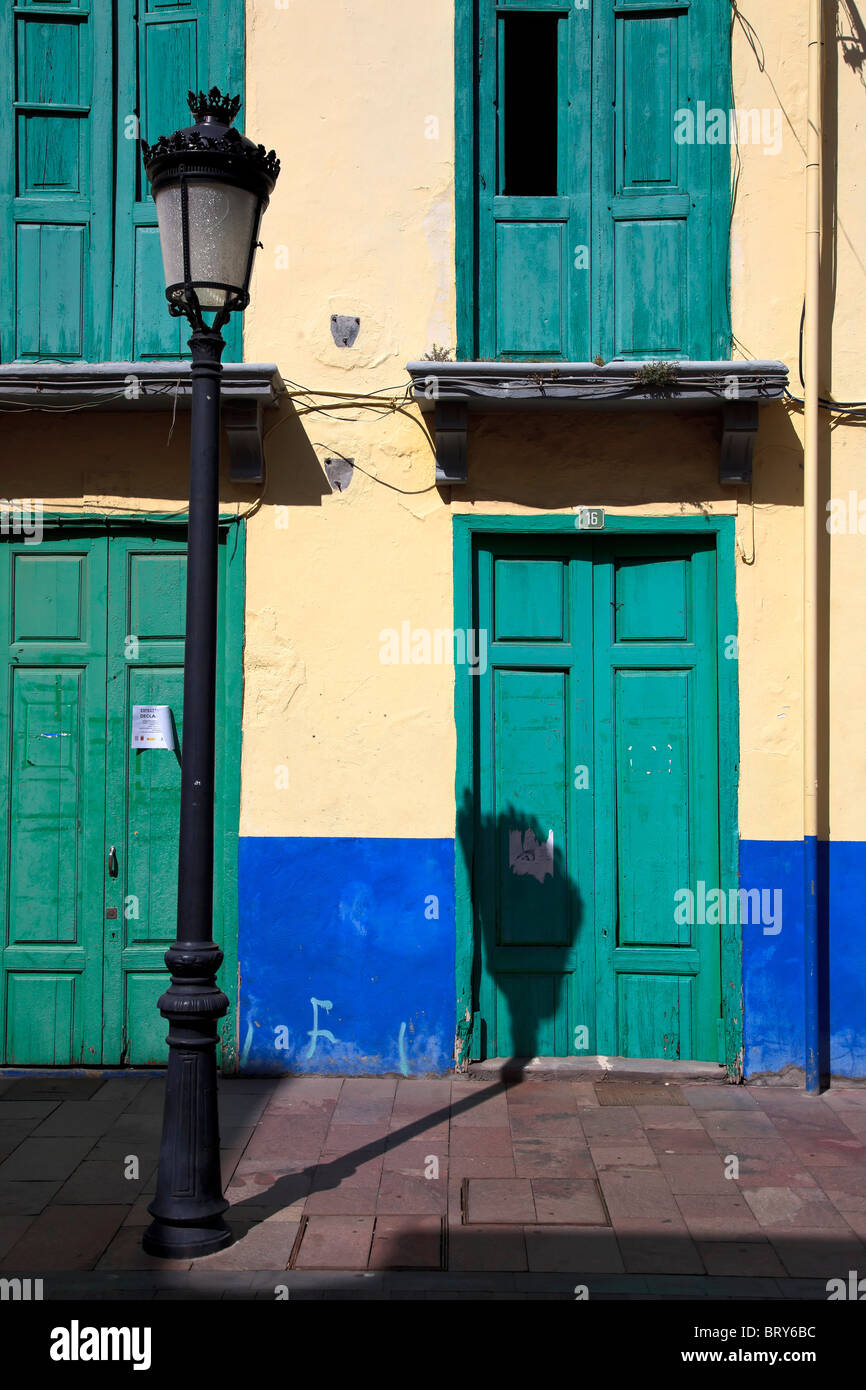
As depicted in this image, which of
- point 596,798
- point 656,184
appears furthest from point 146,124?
point 596,798

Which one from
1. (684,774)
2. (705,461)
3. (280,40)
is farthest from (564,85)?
(684,774)

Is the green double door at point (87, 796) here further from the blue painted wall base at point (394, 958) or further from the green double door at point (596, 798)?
the green double door at point (596, 798)

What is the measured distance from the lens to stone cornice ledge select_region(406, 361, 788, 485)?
6395 millimetres

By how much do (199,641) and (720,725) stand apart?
332 cm

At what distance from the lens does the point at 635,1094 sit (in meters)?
6.45

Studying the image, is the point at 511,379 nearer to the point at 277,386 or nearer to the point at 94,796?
the point at 277,386

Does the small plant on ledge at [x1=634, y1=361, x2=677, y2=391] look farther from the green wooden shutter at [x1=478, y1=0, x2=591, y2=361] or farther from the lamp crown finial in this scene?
the lamp crown finial

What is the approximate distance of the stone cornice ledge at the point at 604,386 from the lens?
639 cm

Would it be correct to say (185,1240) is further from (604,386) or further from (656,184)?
(656,184)

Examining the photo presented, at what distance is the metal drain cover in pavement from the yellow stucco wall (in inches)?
69.3

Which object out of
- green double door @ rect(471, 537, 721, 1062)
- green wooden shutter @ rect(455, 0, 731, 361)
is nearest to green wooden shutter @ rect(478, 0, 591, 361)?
green wooden shutter @ rect(455, 0, 731, 361)

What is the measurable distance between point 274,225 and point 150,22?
1484 millimetres

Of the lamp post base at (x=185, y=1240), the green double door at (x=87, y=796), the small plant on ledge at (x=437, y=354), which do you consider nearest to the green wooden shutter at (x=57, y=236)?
the green double door at (x=87, y=796)

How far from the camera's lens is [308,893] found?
674 cm
